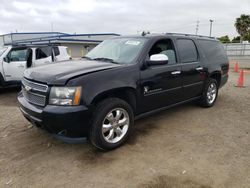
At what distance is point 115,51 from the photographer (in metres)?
4.24

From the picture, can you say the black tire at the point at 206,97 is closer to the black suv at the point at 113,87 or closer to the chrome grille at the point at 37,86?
the black suv at the point at 113,87

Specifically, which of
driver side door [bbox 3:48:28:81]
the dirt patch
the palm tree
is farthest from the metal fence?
the dirt patch

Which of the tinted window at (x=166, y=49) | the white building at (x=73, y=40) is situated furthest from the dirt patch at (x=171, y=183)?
the white building at (x=73, y=40)

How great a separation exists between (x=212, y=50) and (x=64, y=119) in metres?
4.49

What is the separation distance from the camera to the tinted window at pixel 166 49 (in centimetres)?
415

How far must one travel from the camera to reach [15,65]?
7.58 metres

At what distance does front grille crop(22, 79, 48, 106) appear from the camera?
10.1 ft

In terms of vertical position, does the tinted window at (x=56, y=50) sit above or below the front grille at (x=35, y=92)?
above

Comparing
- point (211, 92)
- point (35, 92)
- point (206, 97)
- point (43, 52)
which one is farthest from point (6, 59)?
point (211, 92)

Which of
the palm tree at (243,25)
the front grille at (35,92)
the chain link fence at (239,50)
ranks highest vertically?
the palm tree at (243,25)

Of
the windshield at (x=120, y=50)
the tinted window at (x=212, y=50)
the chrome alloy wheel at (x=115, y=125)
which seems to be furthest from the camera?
the tinted window at (x=212, y=50)

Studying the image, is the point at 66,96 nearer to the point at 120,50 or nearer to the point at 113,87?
the point at 113,87

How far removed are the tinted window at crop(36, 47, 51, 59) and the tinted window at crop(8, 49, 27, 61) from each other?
452 mm

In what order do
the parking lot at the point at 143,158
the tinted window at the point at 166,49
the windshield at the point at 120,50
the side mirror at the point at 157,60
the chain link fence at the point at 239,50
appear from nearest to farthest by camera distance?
the parking lot at the point at 143,158 < the side mirror at the point at 157,60 < the windshield at the point at 120,50 < the tinted window at the point at 166,49 < the chain link fence at the point at 239,50
